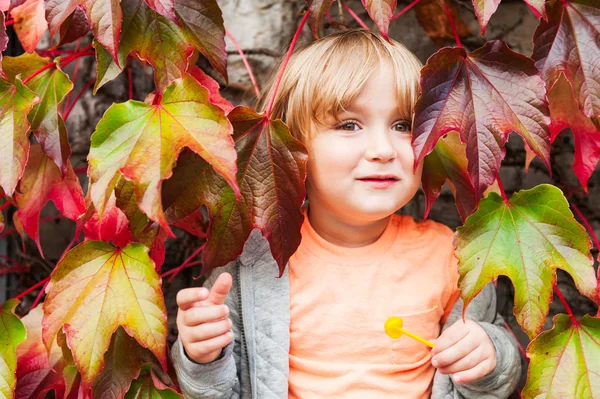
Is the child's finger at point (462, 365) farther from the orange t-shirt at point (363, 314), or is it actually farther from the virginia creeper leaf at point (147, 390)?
the virginia creeper leaf at point (147, 390)

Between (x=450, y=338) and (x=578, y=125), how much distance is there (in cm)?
36

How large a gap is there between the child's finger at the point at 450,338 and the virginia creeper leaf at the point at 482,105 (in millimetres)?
253

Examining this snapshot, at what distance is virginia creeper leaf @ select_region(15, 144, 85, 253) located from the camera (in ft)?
3.29

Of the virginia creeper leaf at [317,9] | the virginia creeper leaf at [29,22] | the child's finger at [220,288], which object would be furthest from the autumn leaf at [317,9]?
the virginia creeper leaf at [29,22]

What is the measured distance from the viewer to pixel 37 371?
101cm

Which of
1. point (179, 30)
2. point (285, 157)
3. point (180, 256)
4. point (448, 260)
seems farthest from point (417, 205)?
point (179, 30)

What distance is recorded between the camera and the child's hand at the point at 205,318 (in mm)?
897

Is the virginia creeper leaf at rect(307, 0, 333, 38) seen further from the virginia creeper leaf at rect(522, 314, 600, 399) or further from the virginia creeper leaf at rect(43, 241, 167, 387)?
the virginia creeper leaf at rect(522, 314, 600, 399)

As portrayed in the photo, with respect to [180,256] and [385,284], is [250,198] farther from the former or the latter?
[180,256]

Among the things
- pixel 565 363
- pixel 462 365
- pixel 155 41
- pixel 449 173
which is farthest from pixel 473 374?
pixel 155 41

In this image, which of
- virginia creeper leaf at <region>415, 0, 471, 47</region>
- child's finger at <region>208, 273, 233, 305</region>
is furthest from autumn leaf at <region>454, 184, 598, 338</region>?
virginia creeper leaf at <region>415, 0, 471, 47</region>

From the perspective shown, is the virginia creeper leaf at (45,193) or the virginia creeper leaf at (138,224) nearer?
the virginia creeper leaf at (138,224)

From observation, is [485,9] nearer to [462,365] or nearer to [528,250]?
[528,250]

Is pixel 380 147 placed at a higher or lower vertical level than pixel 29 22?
lower
